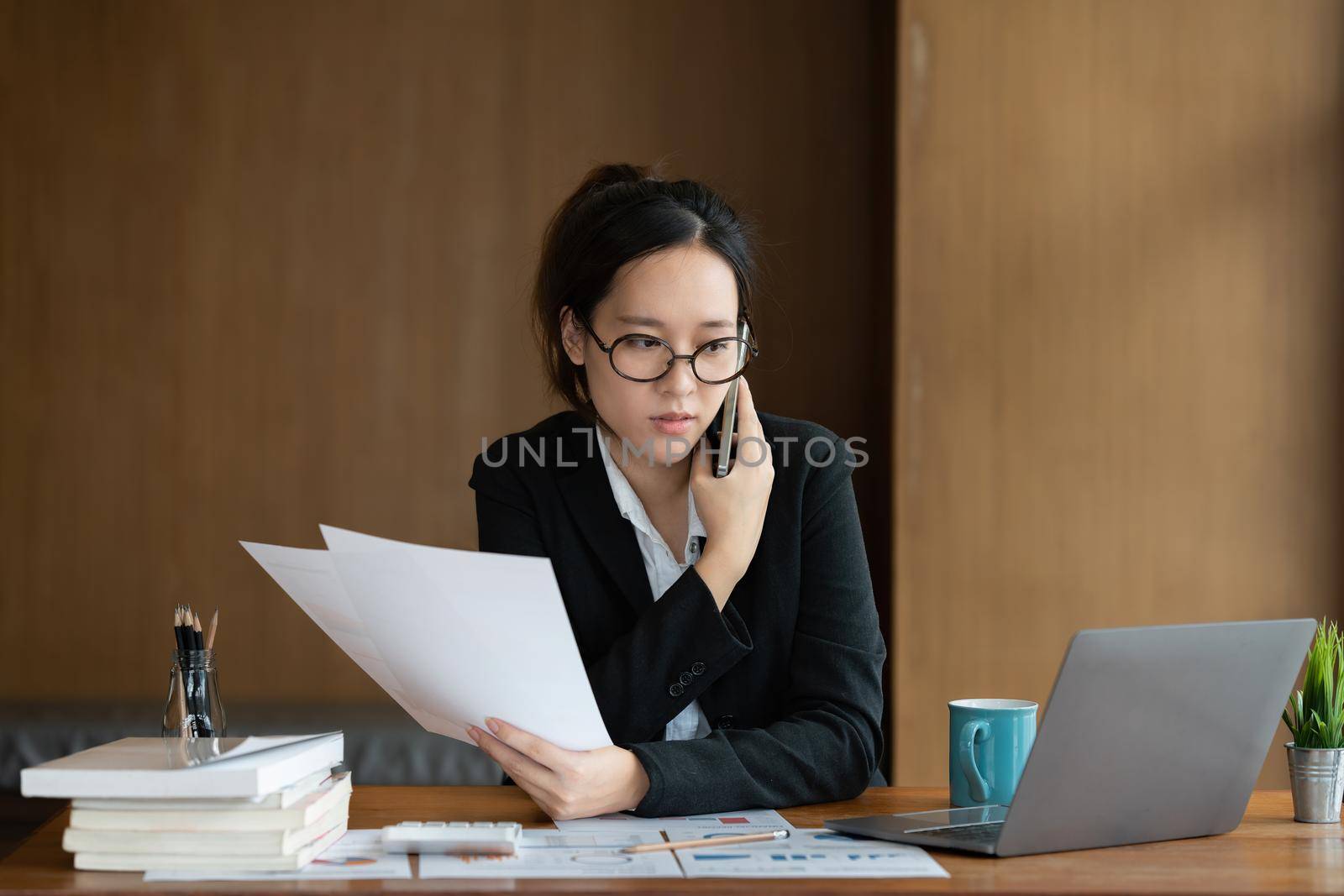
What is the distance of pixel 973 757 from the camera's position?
1.21 m

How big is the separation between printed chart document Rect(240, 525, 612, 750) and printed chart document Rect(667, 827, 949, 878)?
166 millimetres

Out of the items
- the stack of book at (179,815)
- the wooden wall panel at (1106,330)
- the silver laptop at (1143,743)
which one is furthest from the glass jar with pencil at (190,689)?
the wooden wall panel at (1106,330)

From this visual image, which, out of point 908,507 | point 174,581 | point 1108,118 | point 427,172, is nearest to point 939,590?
point 908,507

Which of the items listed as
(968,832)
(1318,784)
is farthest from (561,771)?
(1318,784)

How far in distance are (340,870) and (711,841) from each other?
0.98 ft

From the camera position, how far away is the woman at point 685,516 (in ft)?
4.48

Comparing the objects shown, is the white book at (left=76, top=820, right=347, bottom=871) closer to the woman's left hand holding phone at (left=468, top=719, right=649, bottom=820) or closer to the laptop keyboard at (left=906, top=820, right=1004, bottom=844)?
the woman's left hand holding phone at (left=468, top=719, right=649, bottom=820)

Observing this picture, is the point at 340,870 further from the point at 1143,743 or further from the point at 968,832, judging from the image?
the point at 1143,743

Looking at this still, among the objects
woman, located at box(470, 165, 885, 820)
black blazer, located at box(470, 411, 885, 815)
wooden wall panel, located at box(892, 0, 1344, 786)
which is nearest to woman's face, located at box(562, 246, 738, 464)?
woman, located at box(470, 165, 885, 820)

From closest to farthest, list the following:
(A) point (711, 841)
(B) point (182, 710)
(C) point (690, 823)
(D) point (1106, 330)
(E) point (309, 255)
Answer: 1. (A) point (711, 841)
2. (C) point (690, 823)
3. (B) point (182, 710)
4. (D) point (1106, 330)
5. (E) point (309, 255)

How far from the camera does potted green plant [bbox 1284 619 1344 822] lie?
116 centimetres

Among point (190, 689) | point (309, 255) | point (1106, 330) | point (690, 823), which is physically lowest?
point (690, 823)

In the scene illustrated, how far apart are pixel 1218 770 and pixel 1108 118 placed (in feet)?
6.11

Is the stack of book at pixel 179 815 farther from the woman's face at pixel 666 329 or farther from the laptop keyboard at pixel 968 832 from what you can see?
the woman's face at pixel 666 329
